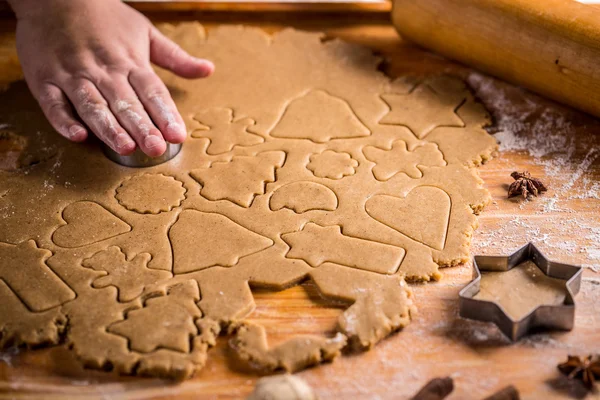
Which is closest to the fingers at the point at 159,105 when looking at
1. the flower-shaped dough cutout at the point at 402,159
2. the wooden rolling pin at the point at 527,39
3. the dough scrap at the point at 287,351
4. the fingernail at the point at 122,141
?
the fingernail at the point at 122,141

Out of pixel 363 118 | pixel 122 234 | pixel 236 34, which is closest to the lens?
pixel 122 234

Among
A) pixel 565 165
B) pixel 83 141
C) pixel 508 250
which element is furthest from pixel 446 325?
pixel 83 141

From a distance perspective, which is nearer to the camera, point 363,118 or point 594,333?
point 594,333

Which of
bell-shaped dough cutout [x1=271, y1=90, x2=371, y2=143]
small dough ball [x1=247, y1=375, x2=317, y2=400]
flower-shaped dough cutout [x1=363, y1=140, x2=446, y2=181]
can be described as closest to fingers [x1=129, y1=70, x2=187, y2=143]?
bell-shaped dough cutout [x1=271, y1=90, x2=371, y2=143]

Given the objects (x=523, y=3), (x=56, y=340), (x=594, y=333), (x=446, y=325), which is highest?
(x=523, y=3)

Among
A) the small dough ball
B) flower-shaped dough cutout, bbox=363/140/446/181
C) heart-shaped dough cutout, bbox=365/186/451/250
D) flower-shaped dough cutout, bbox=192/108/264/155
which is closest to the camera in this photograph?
the small dough ball

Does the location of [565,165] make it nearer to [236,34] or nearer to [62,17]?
[236,34]

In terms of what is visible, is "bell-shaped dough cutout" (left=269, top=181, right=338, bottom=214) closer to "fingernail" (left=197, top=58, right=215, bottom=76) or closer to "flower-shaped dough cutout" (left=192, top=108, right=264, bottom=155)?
"flower-shaped dough cutout" (left=192, top=108, right=264, bottom=155)
